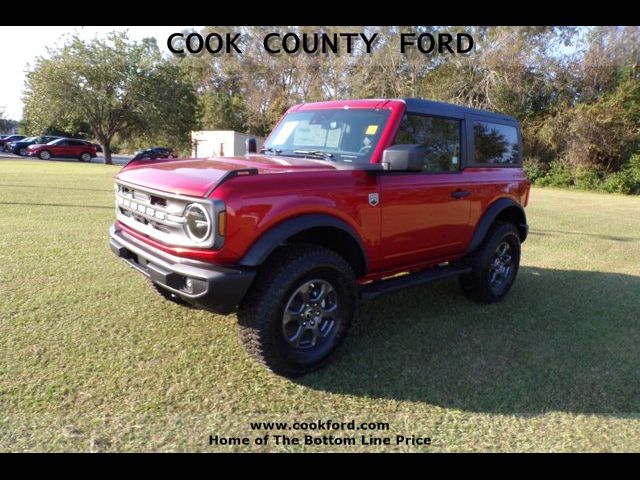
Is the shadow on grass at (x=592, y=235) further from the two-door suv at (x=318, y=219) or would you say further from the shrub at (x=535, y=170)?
the shrub at (x=535, y=170)

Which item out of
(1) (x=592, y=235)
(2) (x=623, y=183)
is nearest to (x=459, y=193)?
(1) (x=592, y=235)

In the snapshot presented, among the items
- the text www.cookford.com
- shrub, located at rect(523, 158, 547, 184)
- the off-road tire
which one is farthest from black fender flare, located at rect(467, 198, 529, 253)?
shrub, located at rect(523, 158, 547, 184)

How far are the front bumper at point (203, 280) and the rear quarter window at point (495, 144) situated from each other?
283cm

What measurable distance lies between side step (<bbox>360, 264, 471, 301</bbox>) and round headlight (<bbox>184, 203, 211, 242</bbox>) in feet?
4.41

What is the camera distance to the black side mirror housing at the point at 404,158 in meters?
3.27

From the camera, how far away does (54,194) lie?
11438 mm

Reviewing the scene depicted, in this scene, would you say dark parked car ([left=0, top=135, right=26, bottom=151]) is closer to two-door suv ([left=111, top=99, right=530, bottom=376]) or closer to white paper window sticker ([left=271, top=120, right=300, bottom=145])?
white paper window sticker ([left=271, top=120, right=300, bottom=145])

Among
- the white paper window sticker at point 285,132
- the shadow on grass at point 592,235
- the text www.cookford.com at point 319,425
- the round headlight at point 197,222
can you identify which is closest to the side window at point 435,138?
the white paper window sticker at point 285,132

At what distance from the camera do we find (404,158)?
3262 millimetres

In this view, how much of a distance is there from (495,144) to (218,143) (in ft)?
103

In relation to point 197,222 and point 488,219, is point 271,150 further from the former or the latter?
point 488,219

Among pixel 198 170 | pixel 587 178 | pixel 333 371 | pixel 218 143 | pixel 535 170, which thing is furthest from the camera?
pixel 218 143

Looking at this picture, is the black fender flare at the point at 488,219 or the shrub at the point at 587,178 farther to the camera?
the shrub at the point at 587,178

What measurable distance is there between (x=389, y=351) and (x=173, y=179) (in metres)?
2.08
